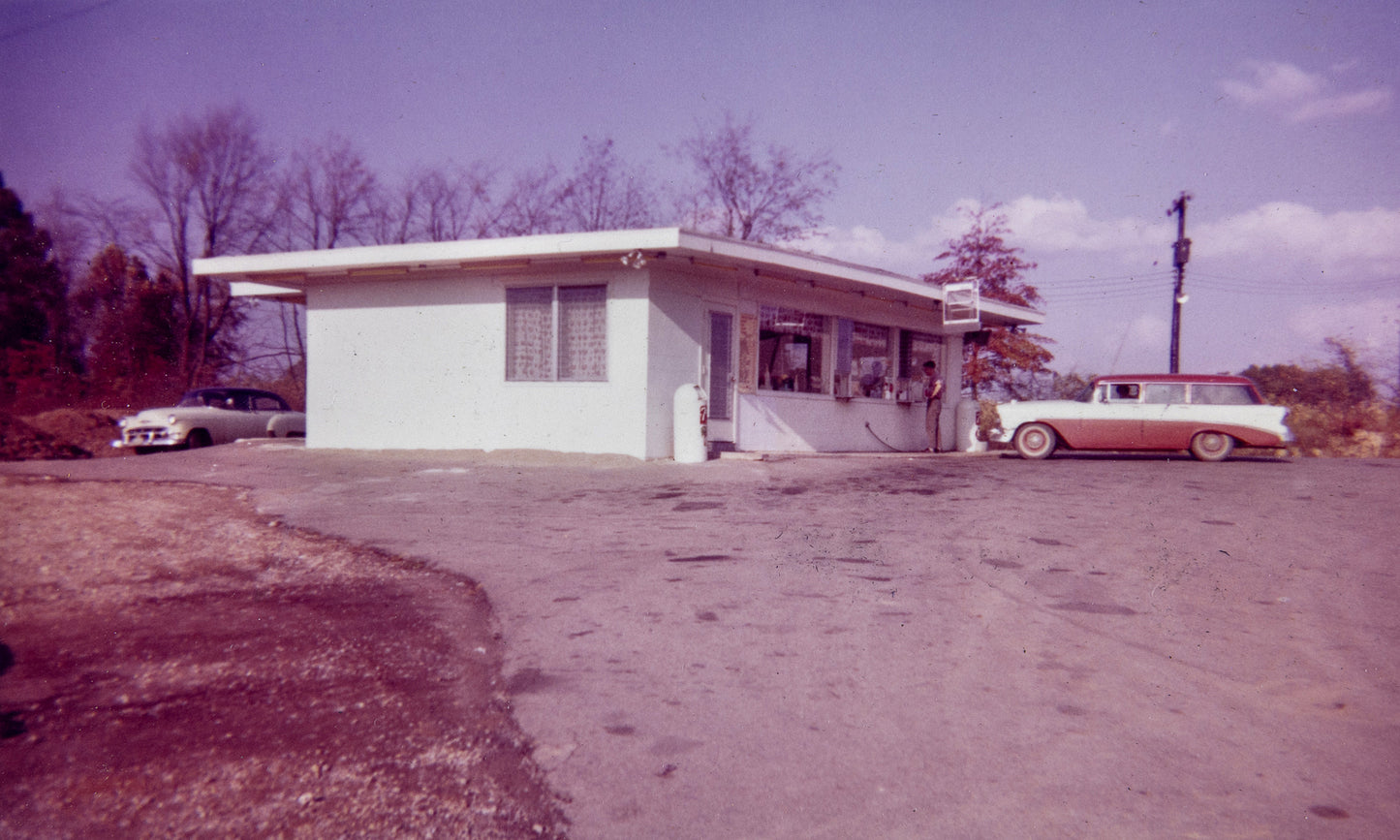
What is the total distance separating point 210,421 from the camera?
1581 cm

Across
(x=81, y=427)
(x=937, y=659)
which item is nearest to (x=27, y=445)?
(x=81, y=427)

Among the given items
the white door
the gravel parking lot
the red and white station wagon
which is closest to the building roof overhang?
the white door

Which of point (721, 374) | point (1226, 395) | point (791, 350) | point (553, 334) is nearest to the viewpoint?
point (553, 334)

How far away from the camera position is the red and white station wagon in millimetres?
13844

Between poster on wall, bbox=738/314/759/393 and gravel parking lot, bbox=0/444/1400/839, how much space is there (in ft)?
18.6

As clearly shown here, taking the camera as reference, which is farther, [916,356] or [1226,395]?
[916,356]

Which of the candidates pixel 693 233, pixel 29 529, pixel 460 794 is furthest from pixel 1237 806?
pixel 693 233

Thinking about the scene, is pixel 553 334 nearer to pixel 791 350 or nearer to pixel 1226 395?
pixel 791 350

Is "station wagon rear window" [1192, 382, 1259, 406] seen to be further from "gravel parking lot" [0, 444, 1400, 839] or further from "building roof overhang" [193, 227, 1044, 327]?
"gravel parking lot" [0, 444, 1400, 839]

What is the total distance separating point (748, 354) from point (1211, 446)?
322 inches

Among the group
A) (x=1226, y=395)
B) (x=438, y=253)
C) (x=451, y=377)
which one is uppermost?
(x=438, y=253)

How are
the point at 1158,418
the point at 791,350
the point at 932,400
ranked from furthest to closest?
the point at 932,400, the point at 791,350, the point at 1158,418

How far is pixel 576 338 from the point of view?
12.5 meters

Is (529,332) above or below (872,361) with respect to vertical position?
above
